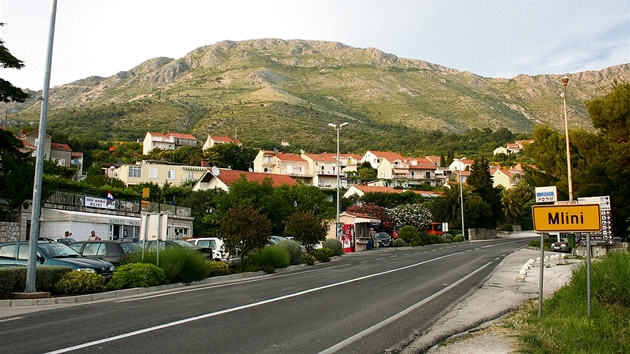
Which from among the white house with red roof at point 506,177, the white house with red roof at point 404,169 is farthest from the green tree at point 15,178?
the white house with red roof at point 506,177

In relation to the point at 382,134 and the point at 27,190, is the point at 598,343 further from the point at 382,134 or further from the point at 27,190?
the point at 382,134

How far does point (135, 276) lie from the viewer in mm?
15672

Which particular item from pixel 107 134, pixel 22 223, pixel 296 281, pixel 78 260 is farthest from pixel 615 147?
pixel 107 134

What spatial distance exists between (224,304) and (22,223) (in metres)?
21.9

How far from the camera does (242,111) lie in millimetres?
159625

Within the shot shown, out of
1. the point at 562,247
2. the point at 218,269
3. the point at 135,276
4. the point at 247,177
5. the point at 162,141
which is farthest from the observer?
the point at 162,141

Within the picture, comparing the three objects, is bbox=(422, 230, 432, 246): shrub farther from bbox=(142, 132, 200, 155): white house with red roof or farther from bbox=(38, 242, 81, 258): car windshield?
bbox=(142, 132, 200, 155): white house with red roof

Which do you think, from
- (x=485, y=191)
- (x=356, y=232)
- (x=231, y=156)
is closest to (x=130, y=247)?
(x=356, y=232)

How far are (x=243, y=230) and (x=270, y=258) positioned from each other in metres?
2.78

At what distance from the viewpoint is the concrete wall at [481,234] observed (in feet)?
246

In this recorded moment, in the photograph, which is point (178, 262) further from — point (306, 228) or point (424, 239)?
point (424, 239)

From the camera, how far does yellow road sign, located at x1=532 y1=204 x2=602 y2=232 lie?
8.75 metres

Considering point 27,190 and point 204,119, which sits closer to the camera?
point 27,190

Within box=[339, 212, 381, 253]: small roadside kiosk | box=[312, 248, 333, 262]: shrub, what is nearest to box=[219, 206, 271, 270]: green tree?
box=[312, 248, 333, 262]: shrub
